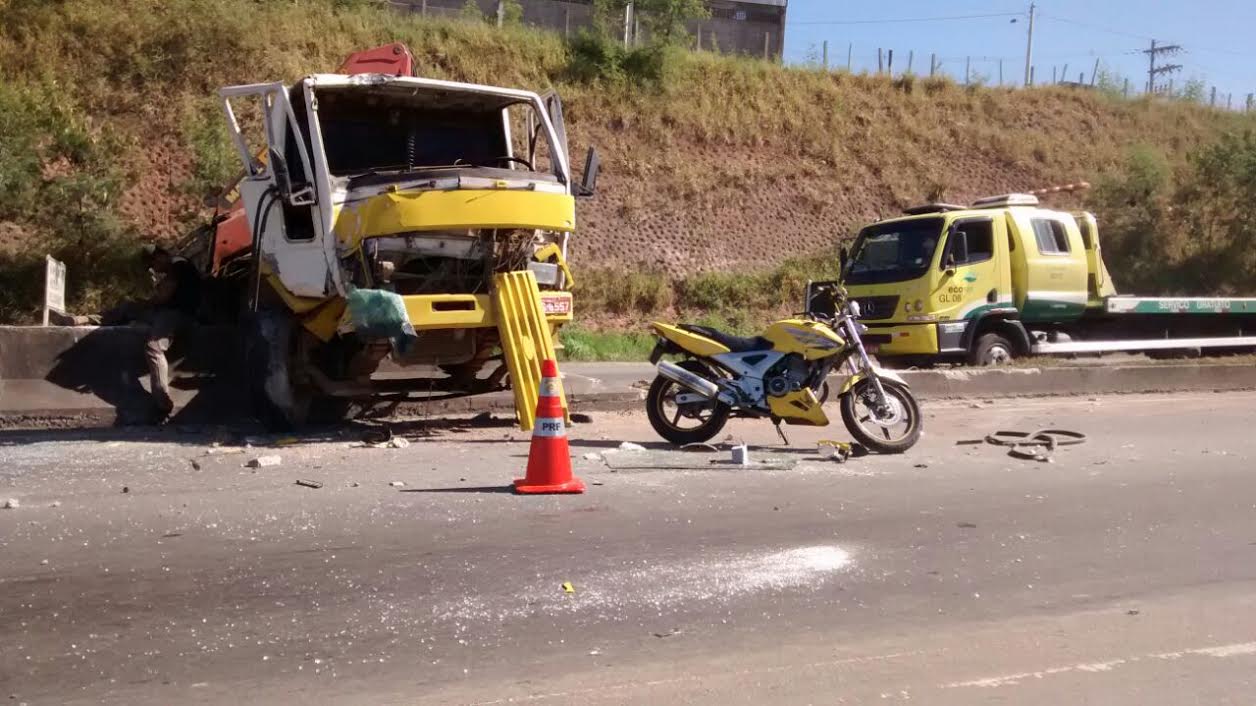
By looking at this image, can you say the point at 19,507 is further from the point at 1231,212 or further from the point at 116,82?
the point at 1231,212

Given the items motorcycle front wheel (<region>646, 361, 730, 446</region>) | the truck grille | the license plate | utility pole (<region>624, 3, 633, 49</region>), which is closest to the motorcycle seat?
motorcycle front wheel (<region>646, 361, 730, 446</region>)

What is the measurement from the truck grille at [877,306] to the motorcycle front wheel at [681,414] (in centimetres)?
585

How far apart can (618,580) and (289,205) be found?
5191 millimetres

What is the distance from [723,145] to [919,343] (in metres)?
17.6

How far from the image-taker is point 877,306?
15.4 m

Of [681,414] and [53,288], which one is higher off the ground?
[53,288]

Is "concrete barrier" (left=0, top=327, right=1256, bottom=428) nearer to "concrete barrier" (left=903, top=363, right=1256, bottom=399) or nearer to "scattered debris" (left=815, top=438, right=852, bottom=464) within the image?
"scattered debris" (left=815, top=438, right=852, bottom=464)

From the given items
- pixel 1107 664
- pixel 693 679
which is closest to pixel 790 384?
pixel 1107 664

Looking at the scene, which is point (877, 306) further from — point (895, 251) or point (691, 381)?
point (691, 381)

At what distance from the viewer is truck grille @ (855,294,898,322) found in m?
15.2

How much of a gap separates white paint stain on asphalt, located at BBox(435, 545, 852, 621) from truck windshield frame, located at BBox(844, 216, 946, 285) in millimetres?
9444

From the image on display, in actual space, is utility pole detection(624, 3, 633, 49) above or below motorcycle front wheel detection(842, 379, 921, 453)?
above

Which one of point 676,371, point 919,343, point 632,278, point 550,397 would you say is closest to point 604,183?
point 632,278

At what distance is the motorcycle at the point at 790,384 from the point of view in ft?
30.8
